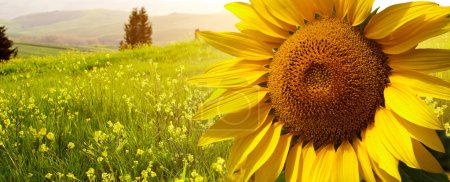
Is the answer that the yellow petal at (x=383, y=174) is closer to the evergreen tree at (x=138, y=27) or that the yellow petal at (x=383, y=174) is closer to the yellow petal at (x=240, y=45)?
the yellow petal at (x=240, y=45)

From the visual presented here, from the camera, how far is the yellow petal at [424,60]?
143cm

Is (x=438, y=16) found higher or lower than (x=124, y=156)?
higher

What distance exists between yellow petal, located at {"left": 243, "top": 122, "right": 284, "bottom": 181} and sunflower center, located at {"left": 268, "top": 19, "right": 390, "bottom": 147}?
0.08m

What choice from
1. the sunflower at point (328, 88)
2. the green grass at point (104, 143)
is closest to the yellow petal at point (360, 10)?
the sunflower at point (328, 88)

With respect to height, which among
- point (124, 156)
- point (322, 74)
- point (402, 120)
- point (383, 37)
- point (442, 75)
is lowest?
point (124, 156)

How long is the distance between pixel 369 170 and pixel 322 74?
1.16ft

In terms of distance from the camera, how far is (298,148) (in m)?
1.70

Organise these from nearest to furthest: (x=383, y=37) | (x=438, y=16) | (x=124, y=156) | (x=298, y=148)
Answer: (x=438, y=16)
(x=383, y=37)
(x=298, y=148)
(x=124, y=156)

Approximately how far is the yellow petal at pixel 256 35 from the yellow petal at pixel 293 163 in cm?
40

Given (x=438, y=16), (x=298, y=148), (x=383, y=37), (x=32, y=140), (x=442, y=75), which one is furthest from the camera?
(x=442, y=75)

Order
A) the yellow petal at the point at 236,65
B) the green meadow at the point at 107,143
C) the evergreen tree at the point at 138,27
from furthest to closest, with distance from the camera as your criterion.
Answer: the evergreen tree at the point at 138,27, the green meadow at the point at 107,143, the yellow petal at the point at 236,65

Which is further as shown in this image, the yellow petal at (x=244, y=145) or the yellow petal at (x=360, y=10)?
the yellow petal at (x=244, y=145)

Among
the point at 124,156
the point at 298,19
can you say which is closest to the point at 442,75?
the point at 124,156

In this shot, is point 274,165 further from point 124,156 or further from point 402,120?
point 124,156
